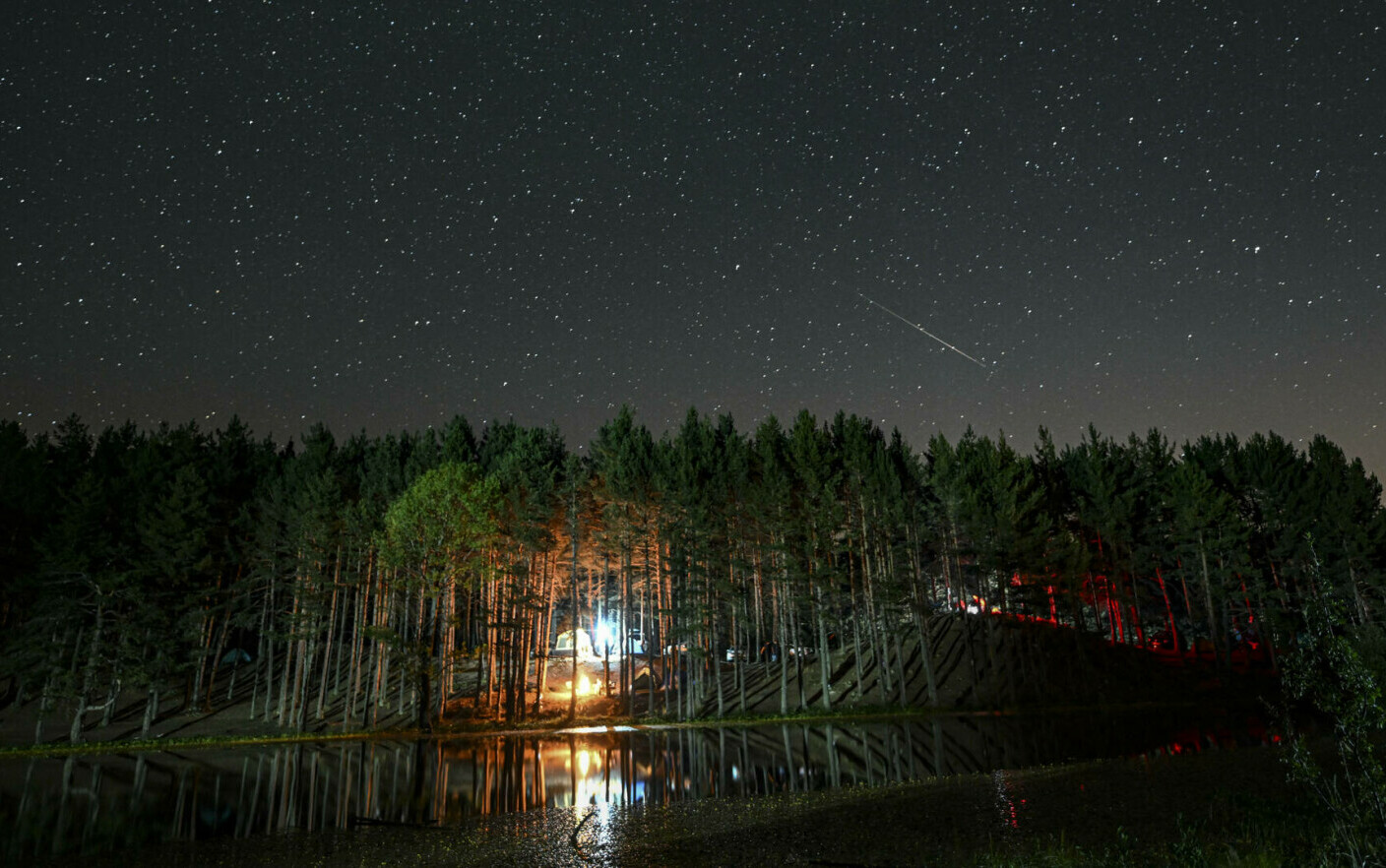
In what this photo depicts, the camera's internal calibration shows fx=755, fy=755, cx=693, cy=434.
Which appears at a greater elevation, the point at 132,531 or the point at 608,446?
the point at 608,446

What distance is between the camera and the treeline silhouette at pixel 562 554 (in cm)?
4122

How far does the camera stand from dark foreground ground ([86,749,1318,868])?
1188cm

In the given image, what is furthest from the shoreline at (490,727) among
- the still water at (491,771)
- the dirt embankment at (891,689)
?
the still water at (491,771)

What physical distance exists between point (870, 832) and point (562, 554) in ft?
131

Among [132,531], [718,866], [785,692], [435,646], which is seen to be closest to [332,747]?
[435,646]

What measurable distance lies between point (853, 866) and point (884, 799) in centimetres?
646

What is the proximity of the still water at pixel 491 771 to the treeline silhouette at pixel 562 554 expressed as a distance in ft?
25.2

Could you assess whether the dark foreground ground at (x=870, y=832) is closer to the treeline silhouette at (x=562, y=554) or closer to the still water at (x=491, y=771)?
the still water at (x=491, y=771)

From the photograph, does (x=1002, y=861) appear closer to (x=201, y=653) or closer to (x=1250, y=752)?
(x=1250, y=752)

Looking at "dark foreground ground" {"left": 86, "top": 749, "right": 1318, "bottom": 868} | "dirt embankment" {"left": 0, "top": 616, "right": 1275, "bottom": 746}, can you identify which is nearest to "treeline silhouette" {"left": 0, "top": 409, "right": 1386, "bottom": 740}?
"dirt embankment" {"left": 0, "top": 616, "right": 1275, "bottom": 746}

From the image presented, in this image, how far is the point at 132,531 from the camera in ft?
152

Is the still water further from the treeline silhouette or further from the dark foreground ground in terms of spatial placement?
the treeline silhouette

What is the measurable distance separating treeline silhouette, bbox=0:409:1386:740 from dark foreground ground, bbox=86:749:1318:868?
24.1m

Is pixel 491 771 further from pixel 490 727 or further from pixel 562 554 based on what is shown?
pixel 562 554
